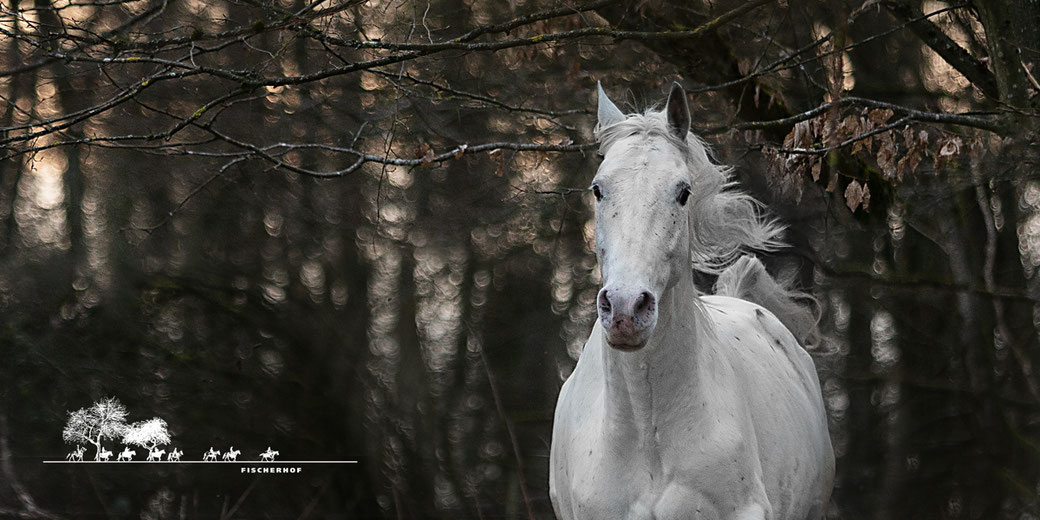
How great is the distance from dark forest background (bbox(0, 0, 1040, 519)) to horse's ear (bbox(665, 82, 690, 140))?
11.3 ft

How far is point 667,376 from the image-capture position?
3.42 meters

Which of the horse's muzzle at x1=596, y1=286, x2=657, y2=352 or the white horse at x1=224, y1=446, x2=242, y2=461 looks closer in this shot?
the horse's muzzle at x1=596, y1=286, x2=657, y2=352

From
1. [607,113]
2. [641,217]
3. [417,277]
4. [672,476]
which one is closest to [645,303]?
[641,217]

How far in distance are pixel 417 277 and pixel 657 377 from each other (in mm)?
5776

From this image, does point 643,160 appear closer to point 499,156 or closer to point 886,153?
point 886,153

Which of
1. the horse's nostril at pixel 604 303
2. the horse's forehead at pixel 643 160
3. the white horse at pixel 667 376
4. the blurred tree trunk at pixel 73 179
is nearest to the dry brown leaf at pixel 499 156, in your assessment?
the white horse at pixel 667 376

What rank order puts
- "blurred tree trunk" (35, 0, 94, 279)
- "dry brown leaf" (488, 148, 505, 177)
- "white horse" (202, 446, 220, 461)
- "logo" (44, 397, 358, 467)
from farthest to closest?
"white horse" (202, 446, 220, 461)
"logo" (44, 397, 358, 467)
"blurred tree trunk" (35, 0, 94, 279)
"dry brown leaf" (488, 148, 505, 177)

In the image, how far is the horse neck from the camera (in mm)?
3381

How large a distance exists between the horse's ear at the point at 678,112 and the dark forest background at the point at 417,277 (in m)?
3.44

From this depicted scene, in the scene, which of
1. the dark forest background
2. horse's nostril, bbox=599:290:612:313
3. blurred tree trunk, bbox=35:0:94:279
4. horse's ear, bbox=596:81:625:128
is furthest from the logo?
horse's nostril, bbox=599:290:612:313

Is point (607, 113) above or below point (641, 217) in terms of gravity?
above

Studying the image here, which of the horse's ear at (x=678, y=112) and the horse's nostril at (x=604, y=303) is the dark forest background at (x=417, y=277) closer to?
the horse's ear at (x=678, y=112)

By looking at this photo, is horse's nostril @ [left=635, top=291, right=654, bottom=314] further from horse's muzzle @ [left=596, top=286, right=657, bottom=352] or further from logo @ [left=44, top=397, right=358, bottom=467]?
logo @ [left=44, top=397, right=358, bottom=467]

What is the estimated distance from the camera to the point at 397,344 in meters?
8.97
